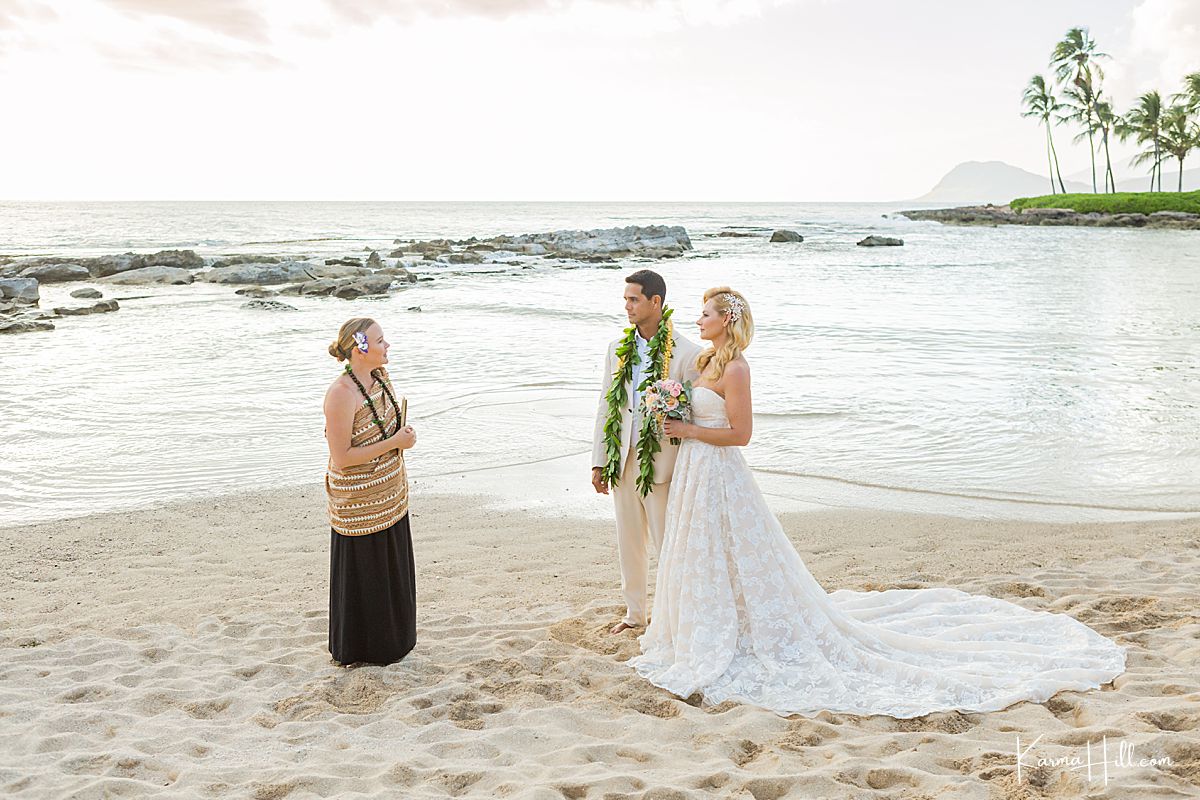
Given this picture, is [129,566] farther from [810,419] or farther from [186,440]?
[810,419]

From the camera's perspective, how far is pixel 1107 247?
43188 mm

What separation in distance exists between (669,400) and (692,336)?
16.2 metres

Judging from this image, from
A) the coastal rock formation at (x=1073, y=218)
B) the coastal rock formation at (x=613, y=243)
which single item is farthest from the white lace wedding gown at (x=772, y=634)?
the coastal rock formation at (x=1073, y=218)

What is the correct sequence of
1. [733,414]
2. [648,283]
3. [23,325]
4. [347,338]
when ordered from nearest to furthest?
[347,338] → [733,414] → [648,283] → [23,325]

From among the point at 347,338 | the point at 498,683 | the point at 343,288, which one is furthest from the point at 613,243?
the point at 498,683

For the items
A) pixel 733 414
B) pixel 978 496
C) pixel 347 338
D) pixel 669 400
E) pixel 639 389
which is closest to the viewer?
pixel 347 338

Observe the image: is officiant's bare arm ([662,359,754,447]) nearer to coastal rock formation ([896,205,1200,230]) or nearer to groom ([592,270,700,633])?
groom ([592,270,700,633])

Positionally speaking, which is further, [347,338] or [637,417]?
[637,417]

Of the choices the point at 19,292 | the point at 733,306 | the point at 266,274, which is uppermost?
the point at 266,274

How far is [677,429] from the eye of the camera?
5.18m

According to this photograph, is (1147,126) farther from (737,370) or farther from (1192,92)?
(737,370)

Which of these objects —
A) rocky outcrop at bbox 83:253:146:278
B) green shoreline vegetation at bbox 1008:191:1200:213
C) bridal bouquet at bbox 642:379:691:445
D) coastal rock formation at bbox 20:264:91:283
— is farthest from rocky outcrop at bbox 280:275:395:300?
green shoreline vegetation at bbox 1008:191:1200:213

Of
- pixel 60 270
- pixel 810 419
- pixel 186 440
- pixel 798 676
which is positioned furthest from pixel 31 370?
pixel 60 270

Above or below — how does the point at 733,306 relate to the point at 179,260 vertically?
below
